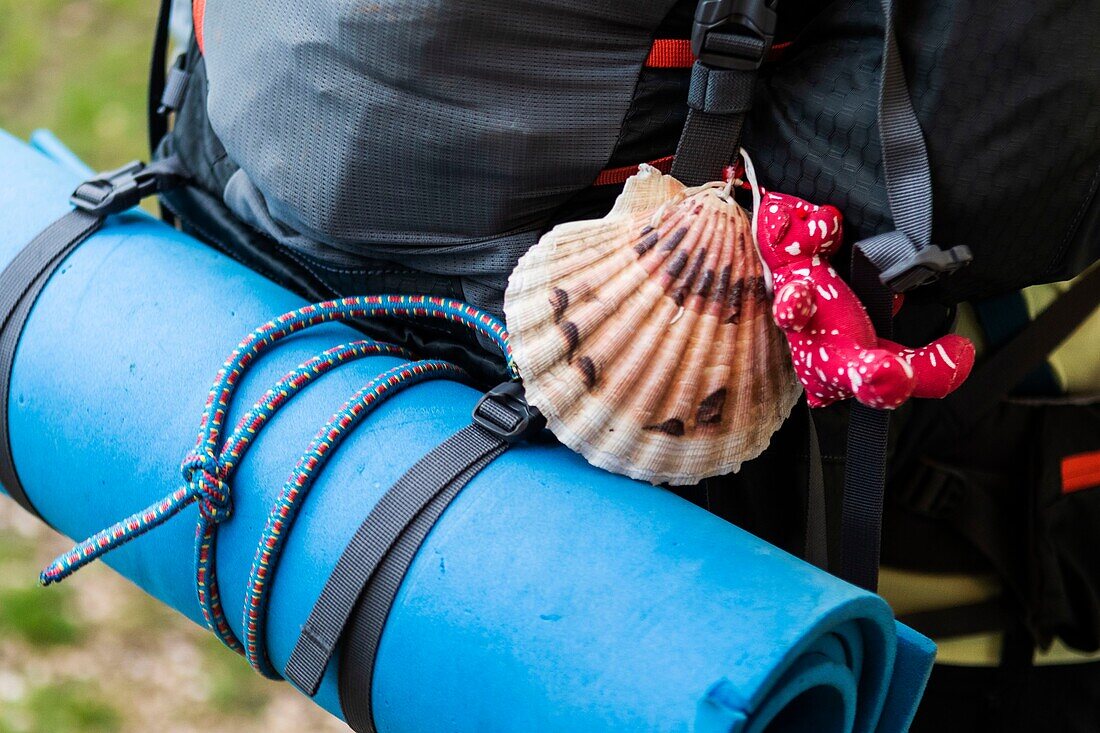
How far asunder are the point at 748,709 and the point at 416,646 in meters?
0.26

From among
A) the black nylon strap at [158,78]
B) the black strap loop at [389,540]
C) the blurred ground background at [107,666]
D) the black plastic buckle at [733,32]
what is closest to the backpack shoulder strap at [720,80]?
the black plastic buckle at [733,32]

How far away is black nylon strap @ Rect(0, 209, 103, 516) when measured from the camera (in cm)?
102

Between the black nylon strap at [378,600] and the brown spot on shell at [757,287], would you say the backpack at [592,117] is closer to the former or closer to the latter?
the brown spot on shell at [757,287]

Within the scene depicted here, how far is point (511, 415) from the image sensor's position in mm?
850

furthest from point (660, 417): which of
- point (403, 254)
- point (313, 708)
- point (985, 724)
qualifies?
point (313, 708)

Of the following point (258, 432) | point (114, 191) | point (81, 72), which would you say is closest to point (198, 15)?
point (114, 191)

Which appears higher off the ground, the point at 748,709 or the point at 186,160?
the point at 186,160

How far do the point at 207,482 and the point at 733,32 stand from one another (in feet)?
1.74

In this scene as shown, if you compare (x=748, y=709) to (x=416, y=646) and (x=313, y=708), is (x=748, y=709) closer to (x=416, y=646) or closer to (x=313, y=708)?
(x=416, y=646)

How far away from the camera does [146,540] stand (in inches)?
38.4

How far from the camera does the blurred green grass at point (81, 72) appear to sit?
9.00 ft

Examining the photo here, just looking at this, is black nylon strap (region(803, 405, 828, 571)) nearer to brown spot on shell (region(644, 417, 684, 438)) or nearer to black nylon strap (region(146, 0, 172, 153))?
brown spot on shell (region(644, 417, 684, 438))

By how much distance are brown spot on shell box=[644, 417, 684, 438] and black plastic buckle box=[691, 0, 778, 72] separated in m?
0.27

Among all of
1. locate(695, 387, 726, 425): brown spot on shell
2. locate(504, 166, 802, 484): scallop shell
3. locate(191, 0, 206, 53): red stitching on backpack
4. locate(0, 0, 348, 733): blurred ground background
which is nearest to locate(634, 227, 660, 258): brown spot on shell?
locate(504, 166, 802, 484): scallop shell
